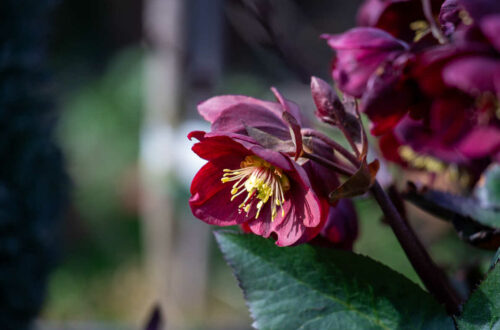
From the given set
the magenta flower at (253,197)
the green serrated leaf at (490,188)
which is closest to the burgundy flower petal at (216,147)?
the magenta flower at (253,197)

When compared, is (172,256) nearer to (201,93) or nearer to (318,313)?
(201,93)

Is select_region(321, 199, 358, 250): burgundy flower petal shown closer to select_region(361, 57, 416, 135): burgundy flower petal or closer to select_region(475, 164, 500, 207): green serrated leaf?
select_region(361, 57, 416, 135): burgundy flower petal

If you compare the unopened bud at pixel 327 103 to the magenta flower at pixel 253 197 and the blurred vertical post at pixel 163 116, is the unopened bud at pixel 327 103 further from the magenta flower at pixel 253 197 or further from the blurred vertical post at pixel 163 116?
the blurred vertical post at pixel 163 116

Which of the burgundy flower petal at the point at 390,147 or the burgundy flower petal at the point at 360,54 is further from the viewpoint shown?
the burgundy flower petal at the point at 390,147

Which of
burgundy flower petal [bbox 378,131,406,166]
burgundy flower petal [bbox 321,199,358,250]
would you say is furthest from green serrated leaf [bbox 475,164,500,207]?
burgundy flower petal [bbox 321,199,358,250]

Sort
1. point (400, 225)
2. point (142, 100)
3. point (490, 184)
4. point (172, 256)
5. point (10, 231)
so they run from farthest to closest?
point (142, 100)
point (172, 256)
point (10, 231)
point (490, 184)
point (400, 225)

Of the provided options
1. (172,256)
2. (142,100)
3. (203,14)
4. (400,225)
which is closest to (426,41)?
(400,225)
